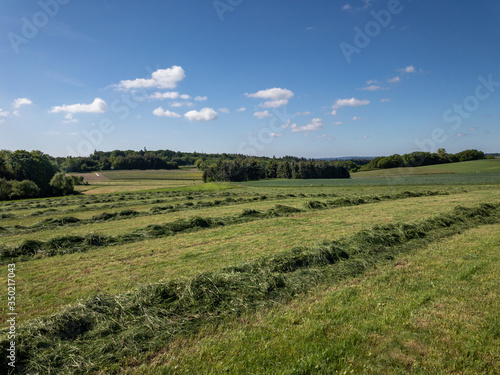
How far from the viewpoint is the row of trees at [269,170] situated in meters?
90.1

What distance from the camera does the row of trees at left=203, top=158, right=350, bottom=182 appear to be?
296 ft

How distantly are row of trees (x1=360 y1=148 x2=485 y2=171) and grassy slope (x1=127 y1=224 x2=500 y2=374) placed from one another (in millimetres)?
108979

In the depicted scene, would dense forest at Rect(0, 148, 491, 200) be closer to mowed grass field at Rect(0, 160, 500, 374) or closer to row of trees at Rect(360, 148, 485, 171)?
row of trees at Rect(360, 148, 485, 171)

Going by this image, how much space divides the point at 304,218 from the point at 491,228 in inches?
336

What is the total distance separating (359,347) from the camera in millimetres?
3955

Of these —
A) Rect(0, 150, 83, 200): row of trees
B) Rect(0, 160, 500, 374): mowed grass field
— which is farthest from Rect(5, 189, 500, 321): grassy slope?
Rect(0, 150, 83, 200): row of trees

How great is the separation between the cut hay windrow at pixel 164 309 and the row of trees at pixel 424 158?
108378 mm

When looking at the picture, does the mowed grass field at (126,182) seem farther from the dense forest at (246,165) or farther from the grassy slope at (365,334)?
the grassy slope at (365,334)

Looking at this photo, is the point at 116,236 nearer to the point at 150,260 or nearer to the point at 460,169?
the point at 150,260

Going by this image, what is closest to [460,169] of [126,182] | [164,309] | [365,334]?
[365,334]

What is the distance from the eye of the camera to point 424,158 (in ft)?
327

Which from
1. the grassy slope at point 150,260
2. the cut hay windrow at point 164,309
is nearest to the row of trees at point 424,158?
the grassy slope at point 150,260

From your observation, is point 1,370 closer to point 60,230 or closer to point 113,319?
point 113,319

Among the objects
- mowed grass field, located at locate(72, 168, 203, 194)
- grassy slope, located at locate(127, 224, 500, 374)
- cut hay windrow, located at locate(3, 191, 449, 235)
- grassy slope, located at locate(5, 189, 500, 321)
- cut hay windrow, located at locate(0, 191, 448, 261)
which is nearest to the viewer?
grassy slope, located at locate(127, 224, 500, 374)
